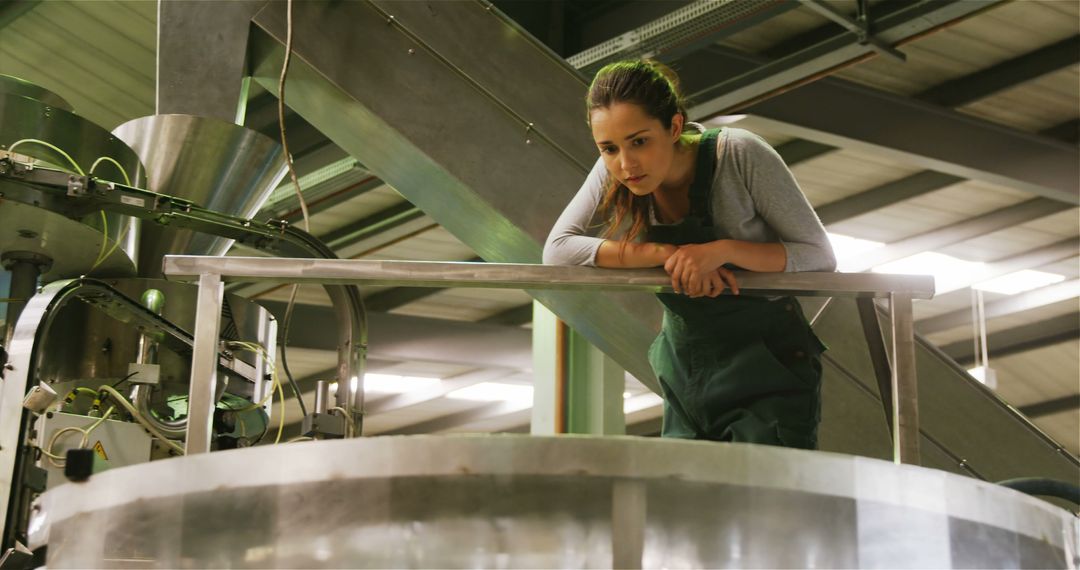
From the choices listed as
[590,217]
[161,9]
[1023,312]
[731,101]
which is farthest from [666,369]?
[1023,312]

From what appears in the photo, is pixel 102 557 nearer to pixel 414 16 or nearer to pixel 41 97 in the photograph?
pixel 41 97

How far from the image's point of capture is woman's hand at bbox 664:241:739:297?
1714mm

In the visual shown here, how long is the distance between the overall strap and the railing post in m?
0.35

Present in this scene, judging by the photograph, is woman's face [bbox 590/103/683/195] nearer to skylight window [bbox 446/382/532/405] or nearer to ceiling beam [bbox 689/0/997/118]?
ceiling beam [bbox 689/0/997/118]

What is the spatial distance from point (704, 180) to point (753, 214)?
0.30 feet

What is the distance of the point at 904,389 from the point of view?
1.66 metres

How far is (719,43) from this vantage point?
493 cm

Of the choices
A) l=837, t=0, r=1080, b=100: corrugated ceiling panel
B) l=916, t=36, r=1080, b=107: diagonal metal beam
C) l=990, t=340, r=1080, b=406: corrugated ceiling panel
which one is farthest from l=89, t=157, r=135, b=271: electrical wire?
l=990, t=340, r=1080, b=406: corrugated ceiling panel

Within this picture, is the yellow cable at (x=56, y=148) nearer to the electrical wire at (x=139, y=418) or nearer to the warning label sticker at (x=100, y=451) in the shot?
the electrical wire at (x=139, y=418)

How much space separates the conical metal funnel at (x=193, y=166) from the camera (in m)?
2.93

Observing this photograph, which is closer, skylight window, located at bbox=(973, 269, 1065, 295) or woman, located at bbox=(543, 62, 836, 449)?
woman, located at bbox=(543, 62, 836, 449)

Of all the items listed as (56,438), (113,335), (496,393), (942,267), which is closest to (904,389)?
(56,438)

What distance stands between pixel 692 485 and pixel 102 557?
665 millimetres

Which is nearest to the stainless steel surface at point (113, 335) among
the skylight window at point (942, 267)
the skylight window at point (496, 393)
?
the skylight window at point (942, 267)
